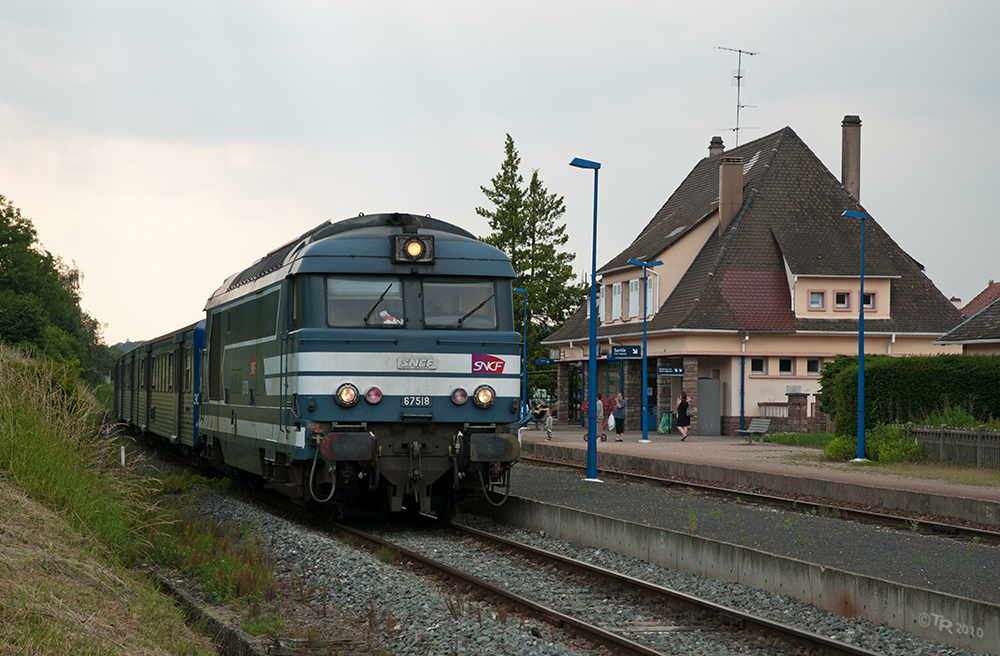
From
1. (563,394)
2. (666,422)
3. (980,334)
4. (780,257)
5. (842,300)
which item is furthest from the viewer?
(563,394)

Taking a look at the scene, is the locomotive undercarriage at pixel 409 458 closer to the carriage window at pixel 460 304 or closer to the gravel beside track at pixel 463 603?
the gravel beside track at pixel 463 603

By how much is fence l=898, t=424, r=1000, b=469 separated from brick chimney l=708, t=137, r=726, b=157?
100 ft

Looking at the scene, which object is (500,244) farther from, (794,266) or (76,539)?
(76,539)

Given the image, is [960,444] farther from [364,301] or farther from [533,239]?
[533,239]

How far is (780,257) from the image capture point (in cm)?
4262

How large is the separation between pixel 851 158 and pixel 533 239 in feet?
58.5

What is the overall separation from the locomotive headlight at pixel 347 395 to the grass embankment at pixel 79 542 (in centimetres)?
202

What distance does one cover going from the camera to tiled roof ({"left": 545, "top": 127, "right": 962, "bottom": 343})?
41.0 m

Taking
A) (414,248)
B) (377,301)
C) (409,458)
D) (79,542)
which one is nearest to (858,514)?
(409,458)

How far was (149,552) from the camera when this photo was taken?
38.2 ft

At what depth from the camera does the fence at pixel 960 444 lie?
23.1 metres

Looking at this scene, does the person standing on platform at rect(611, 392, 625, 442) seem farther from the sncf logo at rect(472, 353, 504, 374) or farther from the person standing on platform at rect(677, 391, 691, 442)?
the sncf logo at rect(472, 353, 504, 374)

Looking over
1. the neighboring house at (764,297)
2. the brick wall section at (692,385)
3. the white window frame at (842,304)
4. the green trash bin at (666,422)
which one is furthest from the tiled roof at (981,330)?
the green trash bin at (666,422)

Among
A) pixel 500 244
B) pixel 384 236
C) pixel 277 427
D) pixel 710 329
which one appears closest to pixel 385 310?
pixel 384 236
